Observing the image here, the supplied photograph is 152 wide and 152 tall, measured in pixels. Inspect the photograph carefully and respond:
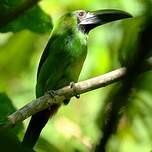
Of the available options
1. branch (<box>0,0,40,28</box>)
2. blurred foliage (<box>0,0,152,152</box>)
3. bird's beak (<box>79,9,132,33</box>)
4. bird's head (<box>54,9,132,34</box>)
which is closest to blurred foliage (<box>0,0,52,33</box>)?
branch (<box>0,0,40,28</box>)

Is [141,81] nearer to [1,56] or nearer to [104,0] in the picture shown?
[104,0]

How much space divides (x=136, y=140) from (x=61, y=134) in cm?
60

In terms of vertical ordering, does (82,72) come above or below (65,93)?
below

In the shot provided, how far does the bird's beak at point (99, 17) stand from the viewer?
332cm

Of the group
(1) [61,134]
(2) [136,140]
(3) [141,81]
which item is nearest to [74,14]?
(1) [61,134]

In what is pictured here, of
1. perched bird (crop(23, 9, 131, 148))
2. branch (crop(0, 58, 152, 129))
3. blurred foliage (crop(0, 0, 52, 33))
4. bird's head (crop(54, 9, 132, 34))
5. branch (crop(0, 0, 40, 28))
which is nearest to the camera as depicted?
branch (crop(0, 0, 40, 28))

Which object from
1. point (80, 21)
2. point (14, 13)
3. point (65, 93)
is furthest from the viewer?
point (80, 21)

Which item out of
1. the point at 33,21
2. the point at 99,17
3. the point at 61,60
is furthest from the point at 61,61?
the point at 33,21

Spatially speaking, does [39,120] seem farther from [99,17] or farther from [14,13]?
[14,13]

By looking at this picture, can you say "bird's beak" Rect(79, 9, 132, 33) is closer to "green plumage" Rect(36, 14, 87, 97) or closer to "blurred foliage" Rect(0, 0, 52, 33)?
"green plumage" Rect(36, 14, 87, 97)

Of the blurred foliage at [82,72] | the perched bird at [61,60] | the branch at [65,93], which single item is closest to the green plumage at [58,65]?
the perched bird at [61,60]

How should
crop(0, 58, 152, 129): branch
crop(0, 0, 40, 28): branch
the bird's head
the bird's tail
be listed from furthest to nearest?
the bird's head < the bird's tail < crop(0, 58, 152, 129): branch < crop(0, 0, 40, 28): branch

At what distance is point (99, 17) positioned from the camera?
3797mm

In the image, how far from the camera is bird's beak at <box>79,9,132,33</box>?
332 centimetres
